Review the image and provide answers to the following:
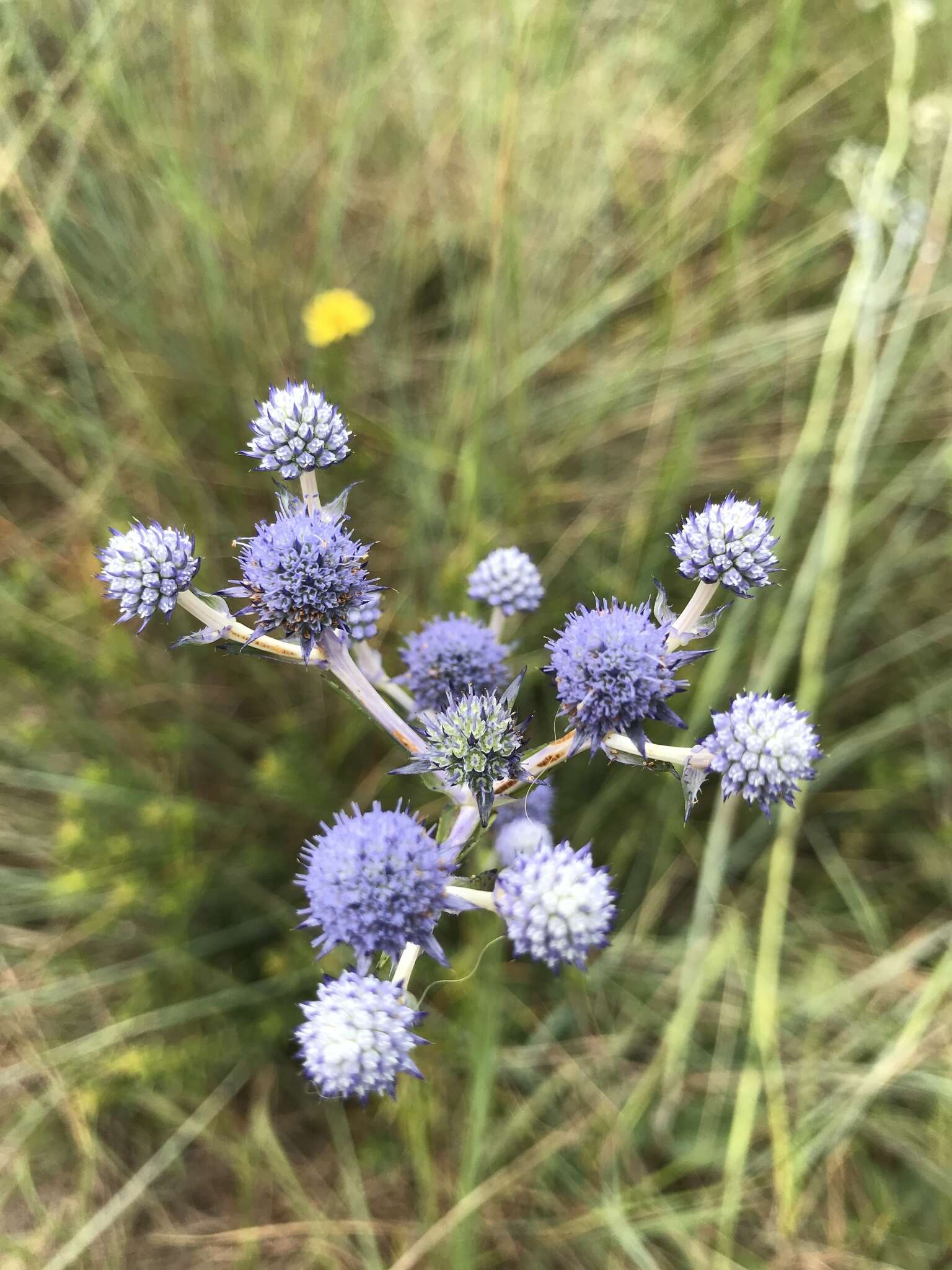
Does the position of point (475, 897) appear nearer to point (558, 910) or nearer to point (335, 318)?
point (558, 910)

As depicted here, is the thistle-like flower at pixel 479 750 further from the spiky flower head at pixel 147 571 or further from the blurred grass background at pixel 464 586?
the blurred grass background at pixel 464 586

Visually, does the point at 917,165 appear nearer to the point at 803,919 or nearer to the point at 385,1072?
the point at 803,919

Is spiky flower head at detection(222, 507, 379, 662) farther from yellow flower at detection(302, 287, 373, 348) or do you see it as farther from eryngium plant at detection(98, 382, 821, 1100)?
yellow flower at detection(302, 287, 373, 348)

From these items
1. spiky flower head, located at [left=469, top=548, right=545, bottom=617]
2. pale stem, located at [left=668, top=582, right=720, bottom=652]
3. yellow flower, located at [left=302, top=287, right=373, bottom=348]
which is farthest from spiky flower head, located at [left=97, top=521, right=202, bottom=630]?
yellow flower, located at [left=302, top=287, right=373, bottom=348]

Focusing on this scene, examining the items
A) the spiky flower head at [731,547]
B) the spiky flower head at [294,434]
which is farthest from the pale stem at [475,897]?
the spiky flower head at [294,434]

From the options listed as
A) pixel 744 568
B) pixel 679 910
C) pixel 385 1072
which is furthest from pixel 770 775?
pixel 679 910
